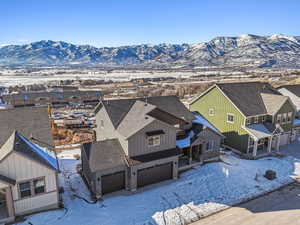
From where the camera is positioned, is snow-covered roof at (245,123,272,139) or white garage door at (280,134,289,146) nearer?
snow-covered roof at (245,123,272,139)

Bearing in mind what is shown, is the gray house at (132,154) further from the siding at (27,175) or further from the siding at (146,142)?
the siding at (27,175)

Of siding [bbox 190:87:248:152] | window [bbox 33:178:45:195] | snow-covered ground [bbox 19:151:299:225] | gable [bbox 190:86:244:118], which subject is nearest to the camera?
window [bbox 33:178:45:195]

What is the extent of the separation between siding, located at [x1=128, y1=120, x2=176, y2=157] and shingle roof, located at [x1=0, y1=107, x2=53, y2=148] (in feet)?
21.6

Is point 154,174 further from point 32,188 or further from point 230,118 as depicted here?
point 230,118

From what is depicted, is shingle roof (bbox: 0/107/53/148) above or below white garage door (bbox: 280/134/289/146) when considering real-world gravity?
above

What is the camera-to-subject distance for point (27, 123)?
1784cm

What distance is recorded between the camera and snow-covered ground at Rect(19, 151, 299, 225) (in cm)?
1306

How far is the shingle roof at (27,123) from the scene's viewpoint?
1706 centimetres

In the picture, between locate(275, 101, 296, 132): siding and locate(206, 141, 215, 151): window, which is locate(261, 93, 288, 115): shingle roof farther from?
locate(206, 141, 215, 151): window

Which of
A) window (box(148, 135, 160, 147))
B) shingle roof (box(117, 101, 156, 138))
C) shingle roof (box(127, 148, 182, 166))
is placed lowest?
shingle roof (box(127, 148, 182, 166))

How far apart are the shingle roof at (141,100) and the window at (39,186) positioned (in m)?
6.83

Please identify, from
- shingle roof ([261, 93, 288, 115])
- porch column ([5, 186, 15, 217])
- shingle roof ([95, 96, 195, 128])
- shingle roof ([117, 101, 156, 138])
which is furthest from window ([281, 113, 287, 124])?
porch column ([5, 186, 15, 217])

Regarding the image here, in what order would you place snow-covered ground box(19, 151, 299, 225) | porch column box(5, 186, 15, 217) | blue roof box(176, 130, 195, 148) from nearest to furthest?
porch column box(5, 186, 15, 217), snow-covered ground box(19, 151, 299, 225), blue roof box(176, 130, 195, 148)

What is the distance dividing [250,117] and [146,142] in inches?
500
